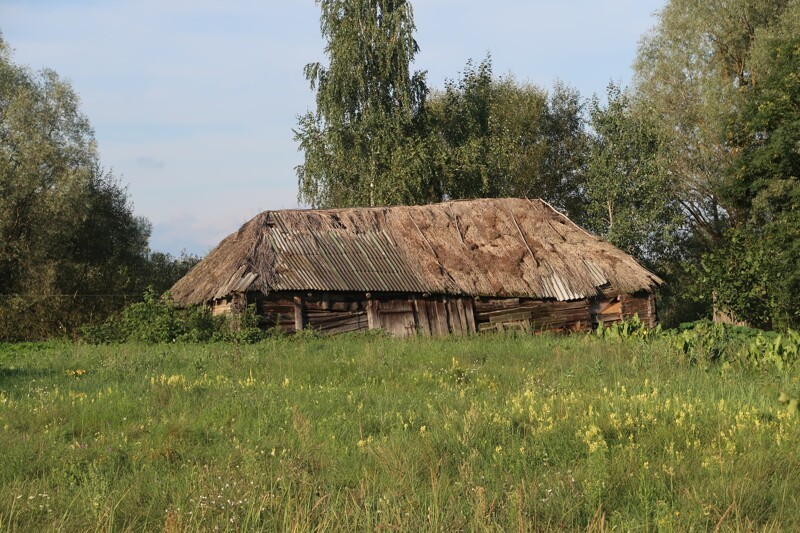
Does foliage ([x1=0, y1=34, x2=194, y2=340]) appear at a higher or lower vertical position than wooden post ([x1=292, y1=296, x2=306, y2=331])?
higher

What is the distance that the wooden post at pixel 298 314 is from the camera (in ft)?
73.5

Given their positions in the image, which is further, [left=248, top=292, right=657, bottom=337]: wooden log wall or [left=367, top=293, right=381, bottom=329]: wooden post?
[left=367, top=293, right=381, bottom=329]: wooden post

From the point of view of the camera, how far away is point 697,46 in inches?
1325

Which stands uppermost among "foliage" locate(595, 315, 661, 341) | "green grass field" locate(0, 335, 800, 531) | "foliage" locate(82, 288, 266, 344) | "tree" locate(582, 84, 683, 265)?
"tree" locate(582, 84, 683, 265)

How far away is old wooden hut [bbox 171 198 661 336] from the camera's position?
74.0 feet

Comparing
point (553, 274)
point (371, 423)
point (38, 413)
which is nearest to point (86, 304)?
point (553, 274)

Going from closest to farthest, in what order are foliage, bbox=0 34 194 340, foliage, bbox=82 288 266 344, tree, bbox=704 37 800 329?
tree, bbox=704 37 800 329 < foliage, bbox=82 288 266 344 < foliage, bbox=0 34 194 340

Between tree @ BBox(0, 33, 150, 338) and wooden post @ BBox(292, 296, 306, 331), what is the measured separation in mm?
10431

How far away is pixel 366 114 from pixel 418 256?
10515 mm

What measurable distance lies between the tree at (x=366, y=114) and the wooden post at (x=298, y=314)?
10.8 m

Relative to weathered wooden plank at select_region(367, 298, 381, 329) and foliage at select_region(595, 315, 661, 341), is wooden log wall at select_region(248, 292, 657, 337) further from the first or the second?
foliage at select_region(595, 315, 661, 341)

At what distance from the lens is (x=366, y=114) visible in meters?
33.1

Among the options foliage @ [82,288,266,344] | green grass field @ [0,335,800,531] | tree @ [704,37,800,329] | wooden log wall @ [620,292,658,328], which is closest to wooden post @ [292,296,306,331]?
foliage @ [82,288,266,344]

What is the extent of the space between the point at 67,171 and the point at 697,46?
81.4 feet
